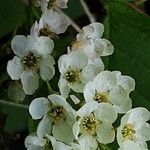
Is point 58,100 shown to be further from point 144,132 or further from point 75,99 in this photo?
point 144,132

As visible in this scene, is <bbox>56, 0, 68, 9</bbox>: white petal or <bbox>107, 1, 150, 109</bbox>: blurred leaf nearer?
<bbox>56, 0, 68, 9</bbox>: white petal

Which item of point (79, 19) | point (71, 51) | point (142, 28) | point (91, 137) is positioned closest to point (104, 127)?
point (91, 137)

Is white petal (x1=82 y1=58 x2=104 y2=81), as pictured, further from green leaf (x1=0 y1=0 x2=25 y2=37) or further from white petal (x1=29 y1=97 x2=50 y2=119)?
green leaf (x1=0 y1=0 x2=25 y2=37)

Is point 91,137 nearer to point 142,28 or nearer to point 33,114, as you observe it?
point 33,114

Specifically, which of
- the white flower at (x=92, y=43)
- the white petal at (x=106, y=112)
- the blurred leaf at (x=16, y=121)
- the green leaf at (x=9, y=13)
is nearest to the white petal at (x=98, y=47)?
the white flower at (x=92, y=43)

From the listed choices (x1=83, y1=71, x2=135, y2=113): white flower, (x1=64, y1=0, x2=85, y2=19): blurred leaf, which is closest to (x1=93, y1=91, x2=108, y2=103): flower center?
(x1=83, y1=71, x2=135, y2=113): white flower
